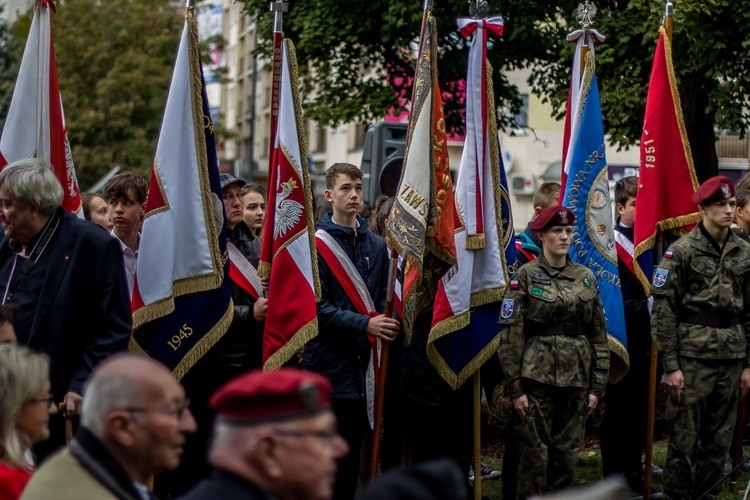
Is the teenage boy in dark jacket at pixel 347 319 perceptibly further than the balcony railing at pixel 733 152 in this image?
No

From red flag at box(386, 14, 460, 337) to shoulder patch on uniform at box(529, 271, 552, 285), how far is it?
480 millimetres

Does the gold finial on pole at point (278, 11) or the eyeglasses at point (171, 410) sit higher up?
the gold finial on pole at point (278, 11)

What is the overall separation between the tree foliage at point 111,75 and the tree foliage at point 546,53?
16.0m

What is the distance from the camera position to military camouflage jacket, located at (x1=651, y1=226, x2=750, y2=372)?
285 inches

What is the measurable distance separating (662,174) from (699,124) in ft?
25.8

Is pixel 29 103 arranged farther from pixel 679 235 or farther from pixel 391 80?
pixel 391 80

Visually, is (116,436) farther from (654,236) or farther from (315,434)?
(654,236)

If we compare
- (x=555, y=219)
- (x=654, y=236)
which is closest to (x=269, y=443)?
(x=555, y=219)

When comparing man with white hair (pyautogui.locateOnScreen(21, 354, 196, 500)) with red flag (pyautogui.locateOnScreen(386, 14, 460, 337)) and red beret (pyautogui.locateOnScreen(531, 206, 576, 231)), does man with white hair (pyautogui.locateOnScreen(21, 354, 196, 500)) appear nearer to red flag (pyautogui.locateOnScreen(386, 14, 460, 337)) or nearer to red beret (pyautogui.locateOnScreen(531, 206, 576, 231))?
red flag (pyautogui.locateOnScreen(386, 14, 460, 337))

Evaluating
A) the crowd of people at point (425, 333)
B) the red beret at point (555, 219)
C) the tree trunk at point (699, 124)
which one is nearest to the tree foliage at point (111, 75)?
the tree trunk at point (699, 124)

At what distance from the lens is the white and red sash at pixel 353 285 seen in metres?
7.14

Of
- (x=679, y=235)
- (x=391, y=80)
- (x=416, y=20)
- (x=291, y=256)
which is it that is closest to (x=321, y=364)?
(x=291, y=256)

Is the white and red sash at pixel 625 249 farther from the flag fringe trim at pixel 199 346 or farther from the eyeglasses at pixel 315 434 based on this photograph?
the eyeglasses at pixel 315 434

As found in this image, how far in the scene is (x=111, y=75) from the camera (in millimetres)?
35281
